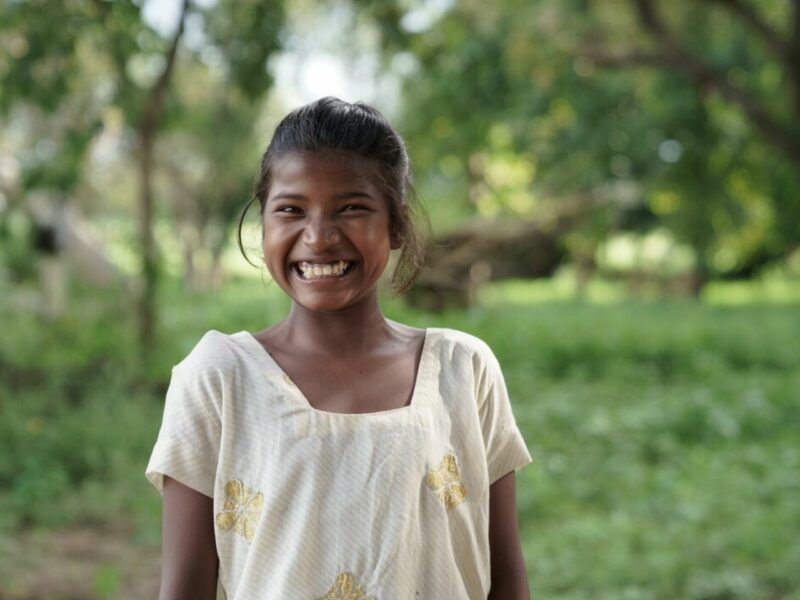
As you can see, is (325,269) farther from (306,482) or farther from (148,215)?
(148,215)

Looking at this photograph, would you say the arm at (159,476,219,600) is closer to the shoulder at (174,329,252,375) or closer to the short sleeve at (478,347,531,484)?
the shoulder at (174,329,252,375)

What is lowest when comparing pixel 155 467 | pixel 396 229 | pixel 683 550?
pixel 683 550

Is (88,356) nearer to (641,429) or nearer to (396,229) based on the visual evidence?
(641,429)

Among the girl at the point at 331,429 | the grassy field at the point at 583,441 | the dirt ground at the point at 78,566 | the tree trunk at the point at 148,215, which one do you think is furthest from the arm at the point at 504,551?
the tree trunk at the point at 148,215

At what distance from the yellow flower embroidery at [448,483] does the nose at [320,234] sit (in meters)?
0.31

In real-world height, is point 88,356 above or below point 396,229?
below

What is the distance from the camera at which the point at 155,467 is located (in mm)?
1334

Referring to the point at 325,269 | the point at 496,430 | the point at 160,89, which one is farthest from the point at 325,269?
the point at 160,89

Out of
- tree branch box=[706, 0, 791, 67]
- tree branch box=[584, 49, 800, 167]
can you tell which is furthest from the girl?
tree branch box=[584, 49, 800, 167]

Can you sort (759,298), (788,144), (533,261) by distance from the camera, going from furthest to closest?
(533,261)
(759,298)
(788,144)

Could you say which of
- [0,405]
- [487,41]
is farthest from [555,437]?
[487,41]

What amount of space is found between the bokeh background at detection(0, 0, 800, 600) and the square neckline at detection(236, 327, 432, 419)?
218 mm

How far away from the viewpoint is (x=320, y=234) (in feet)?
4.46

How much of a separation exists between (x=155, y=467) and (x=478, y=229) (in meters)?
10.0
